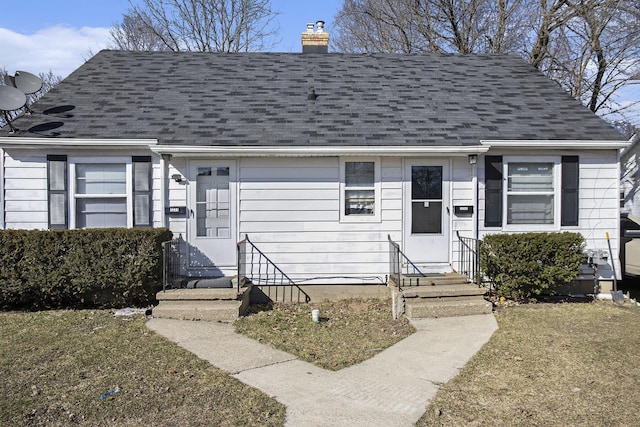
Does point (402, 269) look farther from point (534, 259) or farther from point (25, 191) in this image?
point (25, 191)

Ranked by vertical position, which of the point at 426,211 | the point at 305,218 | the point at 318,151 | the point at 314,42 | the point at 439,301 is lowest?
the point at 439,301

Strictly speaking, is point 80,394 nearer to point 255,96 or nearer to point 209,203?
point 209,203

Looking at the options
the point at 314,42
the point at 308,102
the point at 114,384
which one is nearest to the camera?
the point at 114,384

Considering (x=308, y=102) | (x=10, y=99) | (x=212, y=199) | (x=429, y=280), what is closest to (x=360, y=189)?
(x=429, y=280)

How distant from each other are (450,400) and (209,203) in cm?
560

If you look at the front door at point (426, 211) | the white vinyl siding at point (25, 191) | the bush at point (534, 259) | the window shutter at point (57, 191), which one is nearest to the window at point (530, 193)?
the bush at point (534, 259)

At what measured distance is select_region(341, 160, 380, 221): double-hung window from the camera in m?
8.48

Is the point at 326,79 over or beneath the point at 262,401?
over

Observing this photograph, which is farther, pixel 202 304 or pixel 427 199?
pixel 427 199

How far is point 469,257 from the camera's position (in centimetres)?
835

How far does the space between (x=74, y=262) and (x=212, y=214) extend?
7.64ft

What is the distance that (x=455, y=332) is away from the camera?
6445 millimetres

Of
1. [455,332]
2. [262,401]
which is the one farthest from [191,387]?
[455,332]

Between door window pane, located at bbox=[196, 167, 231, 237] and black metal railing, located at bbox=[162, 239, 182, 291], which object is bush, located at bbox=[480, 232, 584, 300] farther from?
black metal railing, located at bbox=[162, 239, 182, 291]
